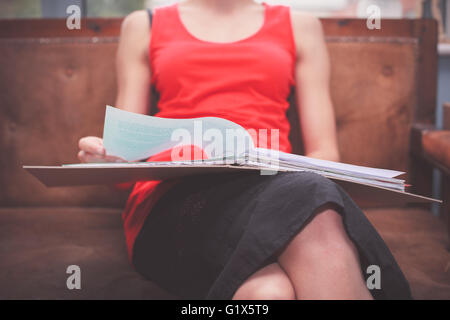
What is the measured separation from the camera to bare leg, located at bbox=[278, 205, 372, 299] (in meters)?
0.47

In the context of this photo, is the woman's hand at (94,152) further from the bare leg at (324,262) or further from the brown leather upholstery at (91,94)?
the brown leather upholstery at (91,94)

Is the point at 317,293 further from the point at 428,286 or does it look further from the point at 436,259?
the point at 436,259

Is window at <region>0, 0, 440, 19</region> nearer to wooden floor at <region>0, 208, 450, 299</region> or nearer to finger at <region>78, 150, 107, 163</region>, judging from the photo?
wooden floor at <region>0, 208, 450, 299</region>

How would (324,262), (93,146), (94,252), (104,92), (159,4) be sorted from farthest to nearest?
1. (159,4)
2. (104,92)
3. (94,252)
4. (93,146)
5. (324,262)

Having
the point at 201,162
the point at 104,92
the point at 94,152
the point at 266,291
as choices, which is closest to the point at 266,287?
the point at 266,291

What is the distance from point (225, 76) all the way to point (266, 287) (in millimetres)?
563

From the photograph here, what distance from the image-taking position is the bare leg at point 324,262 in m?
0.47

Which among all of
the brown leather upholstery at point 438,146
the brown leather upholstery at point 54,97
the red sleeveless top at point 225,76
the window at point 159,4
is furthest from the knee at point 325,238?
the window at point 159,4

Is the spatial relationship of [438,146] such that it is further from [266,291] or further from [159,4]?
[159,4]

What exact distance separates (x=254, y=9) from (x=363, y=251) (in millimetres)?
746

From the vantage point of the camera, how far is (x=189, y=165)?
0.50 meters

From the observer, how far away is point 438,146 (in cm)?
94

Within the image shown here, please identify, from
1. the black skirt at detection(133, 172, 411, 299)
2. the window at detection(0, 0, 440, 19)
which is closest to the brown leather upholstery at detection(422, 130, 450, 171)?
the black skirt at detection(133, 172, 411, 299)
